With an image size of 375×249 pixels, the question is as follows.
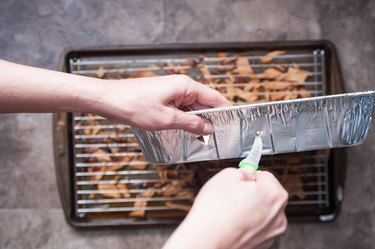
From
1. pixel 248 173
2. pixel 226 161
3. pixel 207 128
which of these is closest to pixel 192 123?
pixel 207 128

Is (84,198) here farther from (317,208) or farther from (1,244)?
(317,208)

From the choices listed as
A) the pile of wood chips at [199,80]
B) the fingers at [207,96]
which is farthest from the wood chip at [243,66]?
the fingers at [207,96]

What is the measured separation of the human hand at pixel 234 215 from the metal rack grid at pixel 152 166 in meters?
0.36

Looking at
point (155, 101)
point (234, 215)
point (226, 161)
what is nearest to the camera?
point (234, 215)

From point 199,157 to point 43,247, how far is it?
Result: 1.44 ft

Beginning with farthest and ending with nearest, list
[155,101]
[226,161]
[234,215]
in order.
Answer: [226,161] < [155,101] < [234,215]

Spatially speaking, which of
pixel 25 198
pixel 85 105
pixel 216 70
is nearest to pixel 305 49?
pixel 216 70

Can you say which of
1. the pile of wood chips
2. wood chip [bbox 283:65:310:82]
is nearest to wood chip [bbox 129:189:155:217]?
the pile of wood chips

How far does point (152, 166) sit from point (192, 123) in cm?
28

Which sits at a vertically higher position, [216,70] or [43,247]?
[216,70]

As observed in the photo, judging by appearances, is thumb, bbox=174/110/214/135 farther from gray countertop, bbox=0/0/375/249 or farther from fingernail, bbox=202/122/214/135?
gray countertop, bbox=0/0/375/249

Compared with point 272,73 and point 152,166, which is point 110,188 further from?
point 272,73

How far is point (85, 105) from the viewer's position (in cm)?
52

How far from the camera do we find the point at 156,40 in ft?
2.57
